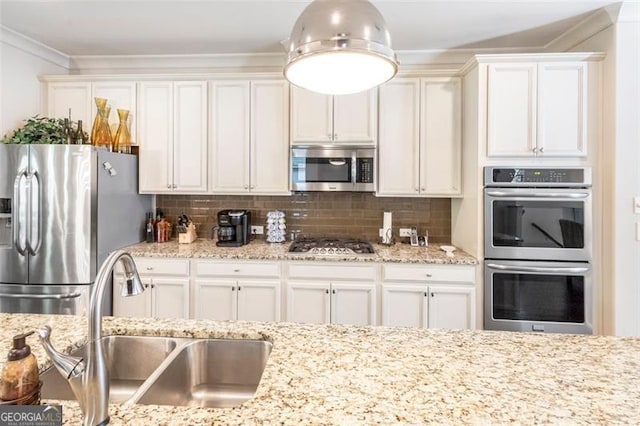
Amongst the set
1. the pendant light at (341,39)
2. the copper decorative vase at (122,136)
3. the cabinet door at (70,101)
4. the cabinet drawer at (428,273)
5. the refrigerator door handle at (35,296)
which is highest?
the cabinet door at (70,101)

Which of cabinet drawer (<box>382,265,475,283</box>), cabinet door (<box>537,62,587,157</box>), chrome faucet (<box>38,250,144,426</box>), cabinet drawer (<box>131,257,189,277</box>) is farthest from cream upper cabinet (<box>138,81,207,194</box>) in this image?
cabinet door (<box>537,62,587,157</box>)

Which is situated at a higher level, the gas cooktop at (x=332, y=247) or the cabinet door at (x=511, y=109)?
the cabinet door at (x=511, y=109)

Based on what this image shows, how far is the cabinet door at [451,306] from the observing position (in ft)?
8.56

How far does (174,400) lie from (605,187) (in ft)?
9.80

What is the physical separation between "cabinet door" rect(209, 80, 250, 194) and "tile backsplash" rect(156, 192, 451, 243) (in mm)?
367

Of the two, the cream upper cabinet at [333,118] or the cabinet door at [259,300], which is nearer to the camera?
the cabinet door at [259,300]

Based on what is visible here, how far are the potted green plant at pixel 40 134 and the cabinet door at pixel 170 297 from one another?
4.40 ft

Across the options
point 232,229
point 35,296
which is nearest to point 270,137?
point 232,229

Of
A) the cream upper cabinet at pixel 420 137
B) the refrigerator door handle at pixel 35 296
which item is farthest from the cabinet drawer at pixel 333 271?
the refrigerator door handle at pixel 35 296

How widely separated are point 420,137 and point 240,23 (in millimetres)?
1723

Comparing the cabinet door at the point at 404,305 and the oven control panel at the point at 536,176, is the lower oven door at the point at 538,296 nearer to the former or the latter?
the cabinet door at the point at 404,305

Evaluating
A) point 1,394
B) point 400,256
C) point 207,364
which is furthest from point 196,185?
point 1,394

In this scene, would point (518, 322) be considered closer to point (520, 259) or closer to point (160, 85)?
point (520, 259)

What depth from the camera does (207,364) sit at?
1.27 meters
